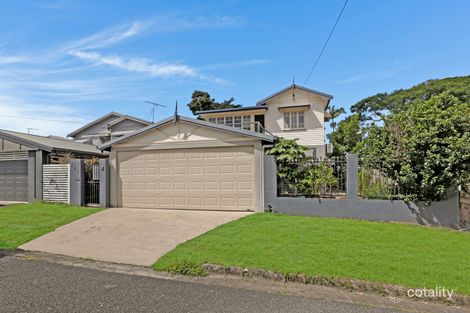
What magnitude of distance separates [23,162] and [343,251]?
14.4m

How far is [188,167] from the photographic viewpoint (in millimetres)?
11336

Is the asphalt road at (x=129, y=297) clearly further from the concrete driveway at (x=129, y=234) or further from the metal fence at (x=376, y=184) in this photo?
the metal fence at (x=376, y=184)

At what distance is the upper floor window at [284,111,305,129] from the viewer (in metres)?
21.3

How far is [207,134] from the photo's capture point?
1119 cm

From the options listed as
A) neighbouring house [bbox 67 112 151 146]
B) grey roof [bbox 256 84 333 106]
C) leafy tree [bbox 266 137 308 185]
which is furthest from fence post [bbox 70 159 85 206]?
grey roof [bbox 256 84 333 106]

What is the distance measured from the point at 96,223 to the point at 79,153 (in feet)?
25.1

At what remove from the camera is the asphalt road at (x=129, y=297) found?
12.4ft

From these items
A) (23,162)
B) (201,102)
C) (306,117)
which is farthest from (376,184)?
(201,102)

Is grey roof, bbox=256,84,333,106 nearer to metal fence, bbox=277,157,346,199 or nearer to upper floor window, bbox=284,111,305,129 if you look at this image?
upper floor window, bbox=284,111,305,129

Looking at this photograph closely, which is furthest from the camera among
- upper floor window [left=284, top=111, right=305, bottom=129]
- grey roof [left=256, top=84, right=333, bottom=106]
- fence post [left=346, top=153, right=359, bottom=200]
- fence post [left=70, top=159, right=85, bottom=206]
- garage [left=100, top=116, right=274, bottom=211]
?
upper floor window [left=284, top=111, right=305, bottom=129]

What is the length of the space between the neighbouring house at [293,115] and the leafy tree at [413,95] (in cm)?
660

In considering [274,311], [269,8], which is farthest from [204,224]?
[269,8]

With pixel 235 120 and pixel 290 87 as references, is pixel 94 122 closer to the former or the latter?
pixel 235 120

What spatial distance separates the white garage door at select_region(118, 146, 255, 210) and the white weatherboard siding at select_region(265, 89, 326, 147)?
1114 centimetres
